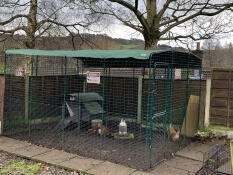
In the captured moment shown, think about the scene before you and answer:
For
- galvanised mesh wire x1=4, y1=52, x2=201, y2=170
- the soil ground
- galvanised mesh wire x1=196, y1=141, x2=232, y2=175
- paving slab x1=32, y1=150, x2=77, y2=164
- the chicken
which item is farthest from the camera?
the chicken

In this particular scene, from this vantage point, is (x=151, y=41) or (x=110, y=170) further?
(x=151, y=41)

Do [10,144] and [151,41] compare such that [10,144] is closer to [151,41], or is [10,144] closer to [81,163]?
[81,163]

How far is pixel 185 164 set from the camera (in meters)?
5.16

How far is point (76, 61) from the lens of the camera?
8711 mm

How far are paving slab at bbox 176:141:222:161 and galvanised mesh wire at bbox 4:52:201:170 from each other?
18 cm

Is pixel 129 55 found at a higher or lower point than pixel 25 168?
higher

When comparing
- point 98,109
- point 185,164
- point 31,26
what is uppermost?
point 31,26

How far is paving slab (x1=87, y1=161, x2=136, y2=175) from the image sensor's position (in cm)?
446

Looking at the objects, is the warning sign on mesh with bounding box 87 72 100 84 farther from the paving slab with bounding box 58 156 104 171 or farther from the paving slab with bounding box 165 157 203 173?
the paving slab with bounding box 165 157 203 173

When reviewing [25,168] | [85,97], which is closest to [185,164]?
[25,168]

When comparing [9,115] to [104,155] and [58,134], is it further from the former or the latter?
[104,155]

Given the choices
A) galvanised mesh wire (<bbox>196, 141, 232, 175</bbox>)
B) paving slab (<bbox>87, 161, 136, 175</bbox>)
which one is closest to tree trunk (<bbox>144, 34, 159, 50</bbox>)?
galvanised mesh wire (<bbox>196, 141, 232, 175</bbox>)

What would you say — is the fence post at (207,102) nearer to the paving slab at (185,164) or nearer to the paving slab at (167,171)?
the paving slab at (185,164)

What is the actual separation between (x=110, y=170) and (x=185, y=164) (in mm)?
1617
